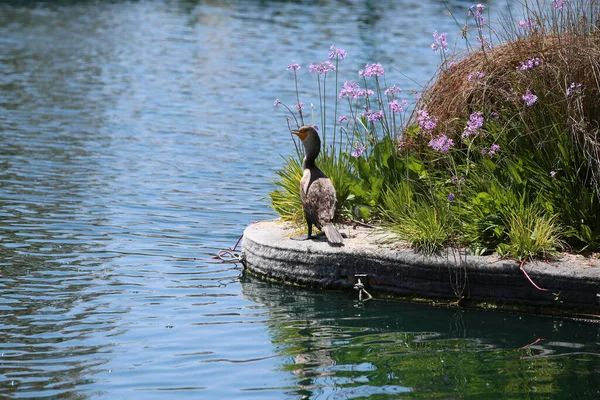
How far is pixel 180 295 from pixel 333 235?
1.49 metres

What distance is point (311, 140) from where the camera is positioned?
9.38 metres

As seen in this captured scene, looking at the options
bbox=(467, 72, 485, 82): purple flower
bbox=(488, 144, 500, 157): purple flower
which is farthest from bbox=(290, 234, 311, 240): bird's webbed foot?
bbox=(467, 72, 485, 82): purple flower

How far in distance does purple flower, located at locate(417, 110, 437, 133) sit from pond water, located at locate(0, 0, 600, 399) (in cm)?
163

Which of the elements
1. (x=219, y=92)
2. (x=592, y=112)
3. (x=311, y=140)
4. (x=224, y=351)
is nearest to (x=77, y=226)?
(x=311, y=140)

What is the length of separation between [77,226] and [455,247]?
4.85m

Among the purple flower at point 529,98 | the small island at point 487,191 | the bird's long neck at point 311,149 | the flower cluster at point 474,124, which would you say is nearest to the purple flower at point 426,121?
the small island at point 487,191

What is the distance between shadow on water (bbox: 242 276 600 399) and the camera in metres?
6.84

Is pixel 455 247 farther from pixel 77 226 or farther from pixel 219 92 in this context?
pixel 219 92

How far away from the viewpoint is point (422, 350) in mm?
7684

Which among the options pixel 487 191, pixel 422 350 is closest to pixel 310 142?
pixel 487 191

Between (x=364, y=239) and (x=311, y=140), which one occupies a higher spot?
(x=311, y=140)

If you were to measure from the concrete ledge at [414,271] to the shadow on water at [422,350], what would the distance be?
5.8 inches

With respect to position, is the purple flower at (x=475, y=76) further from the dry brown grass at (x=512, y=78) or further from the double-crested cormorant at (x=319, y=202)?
the double-crested cormorant at (x=319, y=202)

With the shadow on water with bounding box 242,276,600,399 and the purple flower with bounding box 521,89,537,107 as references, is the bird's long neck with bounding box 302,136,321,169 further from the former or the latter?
the purple flower with bounding box 521,89,537,107
